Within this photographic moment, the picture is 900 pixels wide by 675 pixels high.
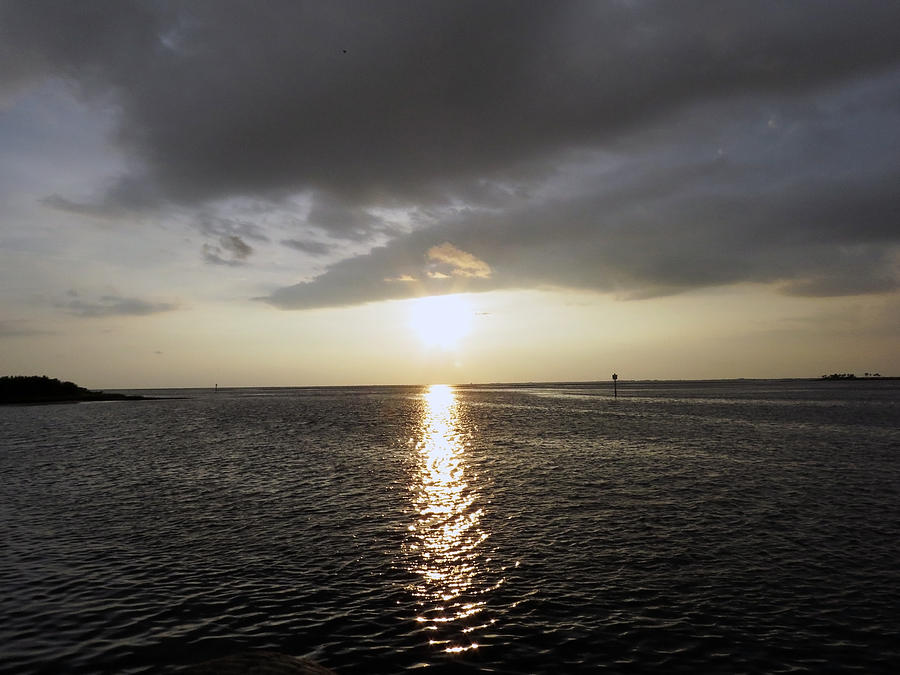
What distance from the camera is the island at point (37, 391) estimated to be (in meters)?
158

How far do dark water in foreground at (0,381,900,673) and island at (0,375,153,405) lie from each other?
14815 cm

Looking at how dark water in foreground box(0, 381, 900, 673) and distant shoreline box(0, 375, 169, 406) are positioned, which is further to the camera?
distant shoreline box(0, 375, 169, 406)

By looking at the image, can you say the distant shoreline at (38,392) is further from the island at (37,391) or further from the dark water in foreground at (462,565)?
the dark water in foreground at (462,565)

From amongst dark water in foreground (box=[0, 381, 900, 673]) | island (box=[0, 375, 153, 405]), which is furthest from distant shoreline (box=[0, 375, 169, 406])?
dark water in foreground (box=[0, 381, 900, 673])

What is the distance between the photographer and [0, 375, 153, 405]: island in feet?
520

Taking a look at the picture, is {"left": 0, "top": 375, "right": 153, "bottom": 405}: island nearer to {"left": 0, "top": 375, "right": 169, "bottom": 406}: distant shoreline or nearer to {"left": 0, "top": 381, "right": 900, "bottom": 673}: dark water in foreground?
{"left": 0, "top": 375, "right": 169, "bottom": 406}: distant shoreline

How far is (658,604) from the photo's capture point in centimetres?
1627

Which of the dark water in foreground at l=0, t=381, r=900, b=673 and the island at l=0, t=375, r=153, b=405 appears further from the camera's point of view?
the island at l=0, t=375, r=153, b=405

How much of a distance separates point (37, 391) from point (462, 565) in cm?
19859

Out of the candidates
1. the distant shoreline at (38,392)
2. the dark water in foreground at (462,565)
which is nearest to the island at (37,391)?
the distant shoreline at (38,392)

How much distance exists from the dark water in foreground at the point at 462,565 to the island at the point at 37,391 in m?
148

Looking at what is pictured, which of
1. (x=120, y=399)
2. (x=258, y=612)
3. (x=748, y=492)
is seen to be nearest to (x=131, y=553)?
(x=258, y=612)

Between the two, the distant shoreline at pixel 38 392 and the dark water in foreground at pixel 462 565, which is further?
the distant shoreline at pixel 38 392

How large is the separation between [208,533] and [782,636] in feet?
75.7
